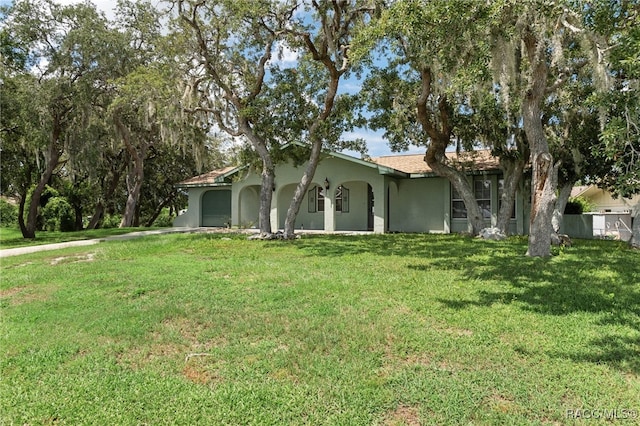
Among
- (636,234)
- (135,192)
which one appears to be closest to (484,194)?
(636,234)

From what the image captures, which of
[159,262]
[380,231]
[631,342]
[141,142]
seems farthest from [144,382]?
[141,142]

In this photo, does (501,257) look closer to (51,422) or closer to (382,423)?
(382,423)

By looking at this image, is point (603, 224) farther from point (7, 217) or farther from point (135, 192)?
point (7, 217)

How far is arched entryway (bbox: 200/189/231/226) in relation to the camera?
21.0 metres

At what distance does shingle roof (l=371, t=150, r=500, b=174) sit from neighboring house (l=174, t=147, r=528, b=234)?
0.12ft

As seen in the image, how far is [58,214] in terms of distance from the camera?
23156 mm

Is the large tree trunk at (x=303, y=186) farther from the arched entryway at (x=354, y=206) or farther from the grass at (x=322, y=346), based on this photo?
the grass at (x=322, y=346)

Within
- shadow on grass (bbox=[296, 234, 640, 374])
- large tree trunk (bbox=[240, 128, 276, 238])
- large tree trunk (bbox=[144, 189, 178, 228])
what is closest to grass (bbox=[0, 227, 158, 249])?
large tree trunk (bbox=[240, 128, 276, 238])

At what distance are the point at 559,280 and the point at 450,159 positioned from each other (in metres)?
10.4

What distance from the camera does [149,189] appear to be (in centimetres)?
2919

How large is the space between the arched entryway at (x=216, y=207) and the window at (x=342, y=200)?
5.84 m

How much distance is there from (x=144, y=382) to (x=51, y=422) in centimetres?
63

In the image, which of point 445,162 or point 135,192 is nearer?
point 445,162

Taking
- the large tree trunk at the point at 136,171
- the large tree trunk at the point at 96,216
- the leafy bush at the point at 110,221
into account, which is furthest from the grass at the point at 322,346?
the leafy bush at the point at 110,221
